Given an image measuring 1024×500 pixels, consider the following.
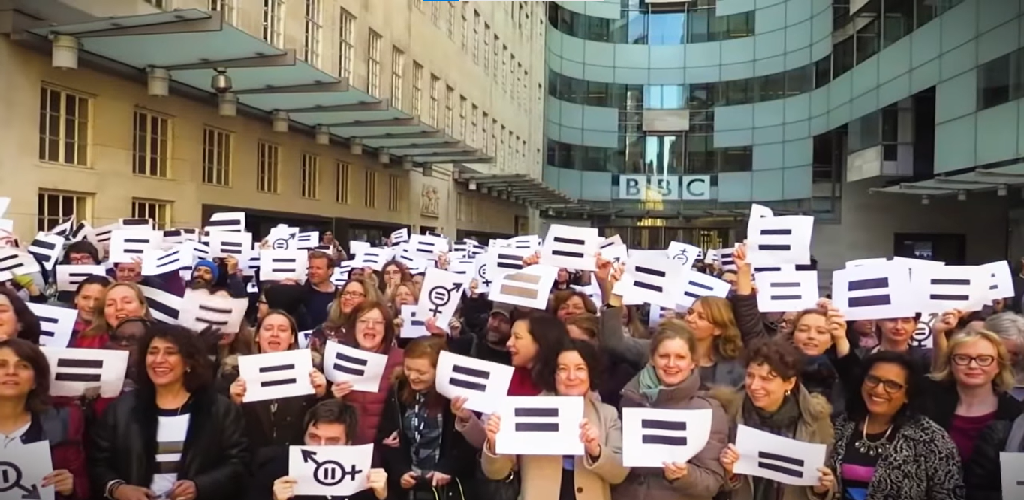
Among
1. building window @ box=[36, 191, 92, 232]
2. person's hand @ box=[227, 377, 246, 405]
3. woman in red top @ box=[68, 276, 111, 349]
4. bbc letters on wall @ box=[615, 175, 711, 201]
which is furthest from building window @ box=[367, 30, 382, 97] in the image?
bbc letters on wall @ box=[615, 175, 711, 201]

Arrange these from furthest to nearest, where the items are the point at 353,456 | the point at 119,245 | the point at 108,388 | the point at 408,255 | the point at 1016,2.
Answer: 1. the point at 1016,2
2. the point at 408,255
3. the point at 119,245
4. the point at 108,388
5. the point at 353,456

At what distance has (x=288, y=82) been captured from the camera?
1625 cm

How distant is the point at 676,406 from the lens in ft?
14.2

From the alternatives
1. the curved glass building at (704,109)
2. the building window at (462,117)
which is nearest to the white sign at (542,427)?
the building window at (462,117)

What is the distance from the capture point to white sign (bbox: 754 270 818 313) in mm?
6822

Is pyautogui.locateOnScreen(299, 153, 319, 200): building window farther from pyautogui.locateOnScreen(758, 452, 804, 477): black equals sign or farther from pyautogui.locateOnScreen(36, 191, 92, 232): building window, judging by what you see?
pyautogui.locateOnScreen(758, 452, 804, 477): black equals sign

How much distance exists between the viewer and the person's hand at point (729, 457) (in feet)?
13.5

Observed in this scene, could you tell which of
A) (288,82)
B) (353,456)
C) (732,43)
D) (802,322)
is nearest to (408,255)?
(288,82)

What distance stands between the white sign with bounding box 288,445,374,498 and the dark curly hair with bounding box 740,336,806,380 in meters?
1.99

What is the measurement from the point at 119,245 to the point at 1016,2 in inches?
952

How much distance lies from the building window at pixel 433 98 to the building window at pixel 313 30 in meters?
9.42

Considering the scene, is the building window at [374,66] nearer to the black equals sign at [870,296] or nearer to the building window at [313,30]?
the building window at [313,30]

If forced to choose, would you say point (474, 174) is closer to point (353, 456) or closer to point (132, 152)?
point (132, 152)

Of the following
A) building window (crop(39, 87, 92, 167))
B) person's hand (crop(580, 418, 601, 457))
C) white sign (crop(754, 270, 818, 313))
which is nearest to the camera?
person's hand (crop(580, 418, 601, 457))
